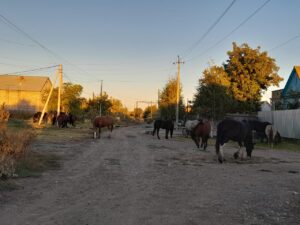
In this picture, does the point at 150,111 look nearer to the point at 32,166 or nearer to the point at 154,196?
the point at 32,166

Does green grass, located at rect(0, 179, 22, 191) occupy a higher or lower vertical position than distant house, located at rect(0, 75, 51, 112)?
lower

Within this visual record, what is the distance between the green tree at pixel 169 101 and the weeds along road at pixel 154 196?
157 feet

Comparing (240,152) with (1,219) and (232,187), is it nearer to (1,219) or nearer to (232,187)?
(232,187)

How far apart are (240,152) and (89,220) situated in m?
11.9

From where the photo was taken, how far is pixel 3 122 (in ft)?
46.6

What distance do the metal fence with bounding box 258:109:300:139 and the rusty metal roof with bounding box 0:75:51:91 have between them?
227ft

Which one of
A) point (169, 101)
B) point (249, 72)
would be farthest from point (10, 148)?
point (169, 101)

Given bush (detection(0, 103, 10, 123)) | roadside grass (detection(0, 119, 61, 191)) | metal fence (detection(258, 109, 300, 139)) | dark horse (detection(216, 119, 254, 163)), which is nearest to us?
roadside grass (detection(0, 119, 61, 191))

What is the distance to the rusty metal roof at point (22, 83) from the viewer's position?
95.8 m

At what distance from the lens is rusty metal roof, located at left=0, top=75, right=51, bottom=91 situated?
314 ft

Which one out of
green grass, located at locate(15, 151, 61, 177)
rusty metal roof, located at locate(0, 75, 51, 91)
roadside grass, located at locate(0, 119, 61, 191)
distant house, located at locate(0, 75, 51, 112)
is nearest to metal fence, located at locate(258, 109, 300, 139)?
green grass, located at locate(15, 151, 61, 177)

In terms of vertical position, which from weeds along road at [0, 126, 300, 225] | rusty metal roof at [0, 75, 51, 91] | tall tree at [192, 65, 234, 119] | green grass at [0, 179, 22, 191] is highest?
rusty metal roof at [0, 75, 51, 91]

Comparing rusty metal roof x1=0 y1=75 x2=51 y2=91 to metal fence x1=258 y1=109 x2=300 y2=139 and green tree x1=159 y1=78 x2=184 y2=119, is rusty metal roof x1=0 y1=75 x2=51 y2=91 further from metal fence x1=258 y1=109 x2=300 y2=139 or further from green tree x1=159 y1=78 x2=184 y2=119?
metal fence x1=258 y1=109 x2=300 y2=139

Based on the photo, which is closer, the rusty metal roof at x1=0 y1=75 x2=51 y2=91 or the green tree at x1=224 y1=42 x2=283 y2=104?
the green tree at x1=224 y1=42 x2=283 y2=104
